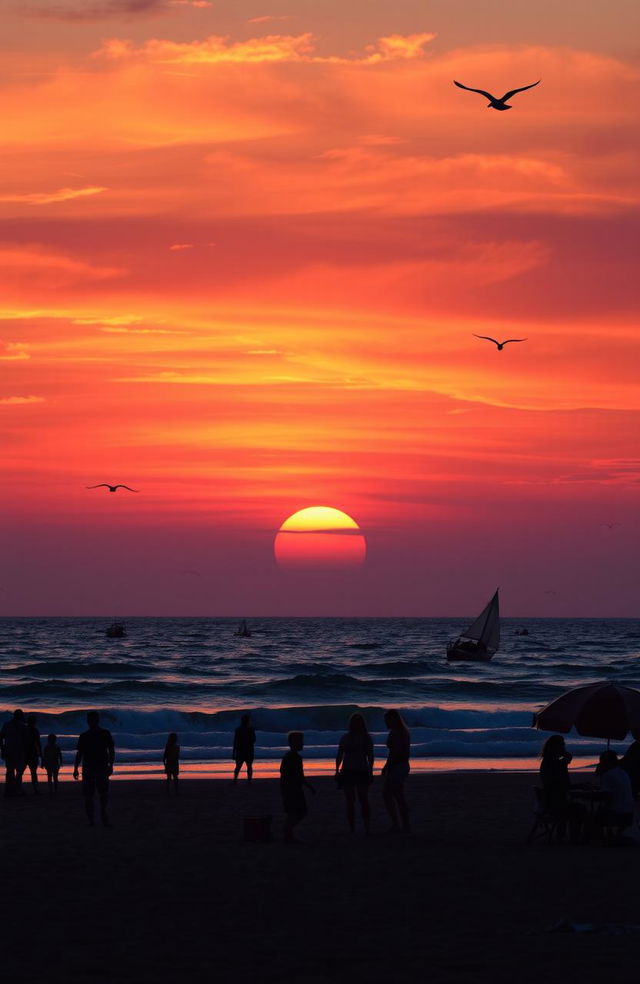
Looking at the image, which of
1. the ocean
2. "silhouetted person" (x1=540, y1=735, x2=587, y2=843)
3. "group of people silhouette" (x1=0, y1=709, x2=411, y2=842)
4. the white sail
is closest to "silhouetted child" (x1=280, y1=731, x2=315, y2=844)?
"group of people silhouette" (x1=0, y1=709, x2=411, y2=842)

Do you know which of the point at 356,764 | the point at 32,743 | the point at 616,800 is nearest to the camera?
the point at 616,800

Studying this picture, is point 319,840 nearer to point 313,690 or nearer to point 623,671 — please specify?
point 313,690

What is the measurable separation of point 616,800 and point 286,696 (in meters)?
51.9

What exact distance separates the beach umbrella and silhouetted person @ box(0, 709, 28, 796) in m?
10.2

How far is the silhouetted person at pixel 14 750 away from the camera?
78.2 feet

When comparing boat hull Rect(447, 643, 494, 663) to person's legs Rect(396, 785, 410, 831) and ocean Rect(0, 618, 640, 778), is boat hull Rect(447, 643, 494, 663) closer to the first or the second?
ocean Rect(0, 618, 640, 778)

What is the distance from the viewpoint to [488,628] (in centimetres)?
10494

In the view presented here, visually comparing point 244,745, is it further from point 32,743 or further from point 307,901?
point 307,901

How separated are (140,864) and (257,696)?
52.4m

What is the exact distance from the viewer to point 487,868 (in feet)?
52.4

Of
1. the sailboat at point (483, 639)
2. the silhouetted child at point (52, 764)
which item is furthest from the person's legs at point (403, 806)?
the sailboat at point (483, 639)

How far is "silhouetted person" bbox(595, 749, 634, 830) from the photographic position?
18031 millimetres

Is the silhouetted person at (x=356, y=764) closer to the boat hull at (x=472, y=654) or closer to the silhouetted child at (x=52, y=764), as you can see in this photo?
the silhouetted child at (x=52, y=764)

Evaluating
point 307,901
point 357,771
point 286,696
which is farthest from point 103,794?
point 286,696
